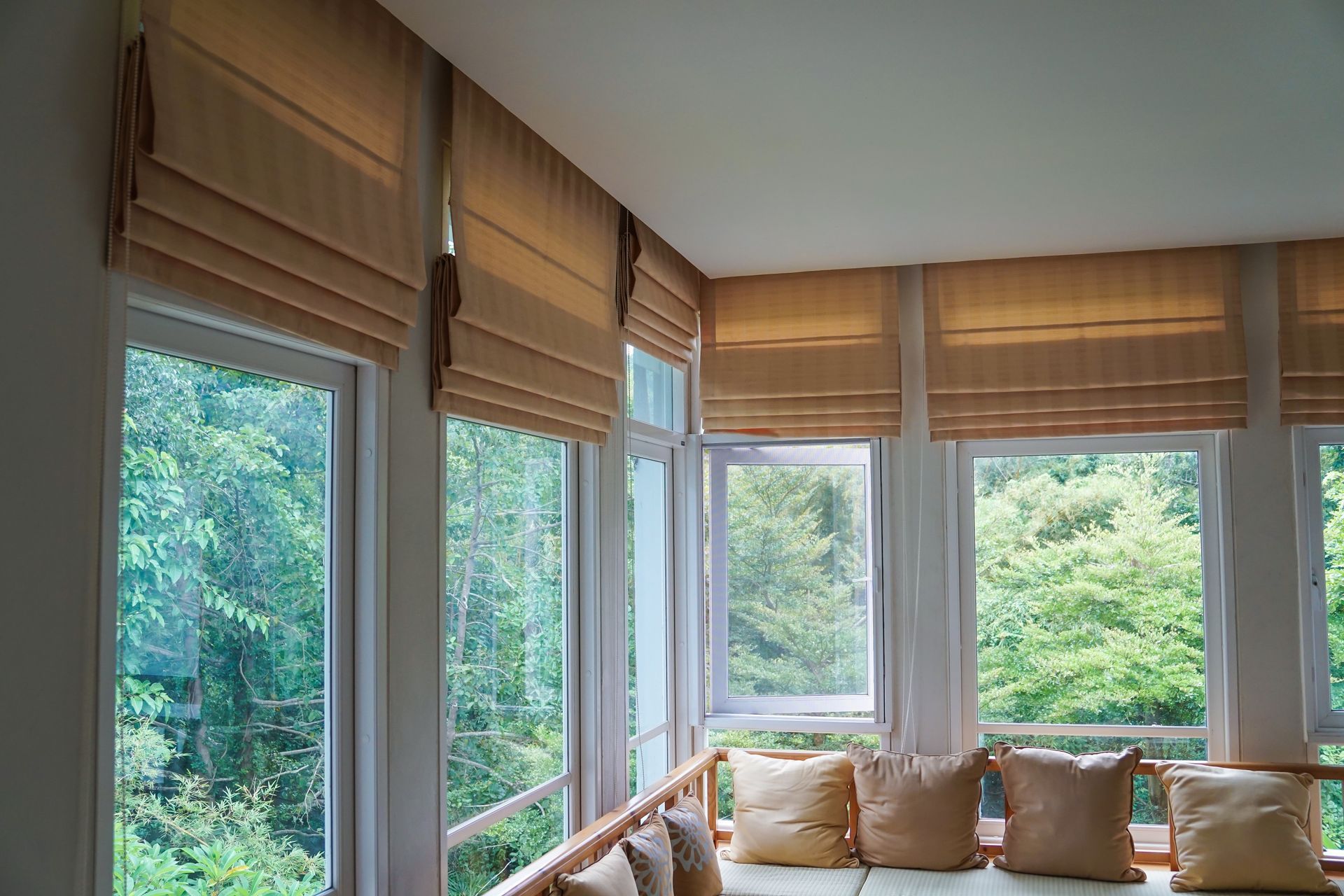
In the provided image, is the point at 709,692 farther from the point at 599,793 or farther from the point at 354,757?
the point at 354,757

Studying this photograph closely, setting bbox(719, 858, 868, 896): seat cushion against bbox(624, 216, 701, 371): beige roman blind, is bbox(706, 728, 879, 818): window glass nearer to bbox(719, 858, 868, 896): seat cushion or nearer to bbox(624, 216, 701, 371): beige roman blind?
bbox(719, 858, 868, 896): seat cushion

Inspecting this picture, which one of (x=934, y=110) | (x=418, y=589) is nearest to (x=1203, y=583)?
(x=934, y=110)

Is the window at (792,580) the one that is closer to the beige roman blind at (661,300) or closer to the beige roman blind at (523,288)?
the beige roman blind at (661,300)

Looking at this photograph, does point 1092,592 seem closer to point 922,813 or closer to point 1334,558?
point 1334,558

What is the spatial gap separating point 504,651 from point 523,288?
39.8 inches

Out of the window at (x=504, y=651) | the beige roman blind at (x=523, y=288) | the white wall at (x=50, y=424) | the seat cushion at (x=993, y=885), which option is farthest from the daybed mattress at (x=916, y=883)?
the white wall at (x=50, y=424)

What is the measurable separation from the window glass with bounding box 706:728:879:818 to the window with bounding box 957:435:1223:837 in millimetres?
499

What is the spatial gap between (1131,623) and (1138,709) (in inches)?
13.0

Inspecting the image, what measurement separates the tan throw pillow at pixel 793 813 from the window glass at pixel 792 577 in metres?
0.45

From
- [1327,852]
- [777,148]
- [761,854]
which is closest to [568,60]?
[777,148]

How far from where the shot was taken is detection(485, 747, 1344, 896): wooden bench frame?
2.85 m

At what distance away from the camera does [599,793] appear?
144 inches

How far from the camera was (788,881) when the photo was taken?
394 cm

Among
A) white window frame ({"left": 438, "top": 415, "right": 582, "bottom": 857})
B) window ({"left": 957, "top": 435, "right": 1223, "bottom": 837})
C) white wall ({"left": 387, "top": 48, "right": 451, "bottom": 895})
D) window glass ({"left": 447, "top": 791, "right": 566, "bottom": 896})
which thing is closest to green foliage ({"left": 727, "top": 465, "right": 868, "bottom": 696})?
window ({"left": 957, "top": 435, "right": 1223, "bottom": 837})
